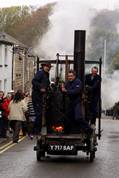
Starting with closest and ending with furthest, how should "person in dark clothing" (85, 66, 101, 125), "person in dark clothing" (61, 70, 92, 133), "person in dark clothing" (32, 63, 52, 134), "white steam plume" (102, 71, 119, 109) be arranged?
"person in dark clothing" (61, 70, 92, 133) < "person in dark clothing" (32, 63, 52, 134) < "person in dark clothing" (85, 66, 101, 125) < "white steam plume" (102, 71, 119, 109)

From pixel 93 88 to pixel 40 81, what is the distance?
1.48 meters

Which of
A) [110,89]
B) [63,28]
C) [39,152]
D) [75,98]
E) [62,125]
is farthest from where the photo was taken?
[110,89]

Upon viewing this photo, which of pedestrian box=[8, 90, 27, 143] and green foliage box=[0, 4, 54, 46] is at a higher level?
green foliage box=[0, 4, 54, 46]

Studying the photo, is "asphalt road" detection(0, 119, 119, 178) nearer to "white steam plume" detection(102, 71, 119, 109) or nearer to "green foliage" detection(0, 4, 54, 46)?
"green foliage" detection(0, 4, 54, 46)

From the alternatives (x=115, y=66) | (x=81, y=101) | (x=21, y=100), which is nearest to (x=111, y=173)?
(x=81, y=101)

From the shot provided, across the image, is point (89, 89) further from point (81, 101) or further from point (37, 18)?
point (37, 18)

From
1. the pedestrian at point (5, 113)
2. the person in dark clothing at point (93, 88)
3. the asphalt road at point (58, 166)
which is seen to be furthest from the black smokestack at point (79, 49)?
the pedestrian at point (5, 113)

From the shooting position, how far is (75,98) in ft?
58.9

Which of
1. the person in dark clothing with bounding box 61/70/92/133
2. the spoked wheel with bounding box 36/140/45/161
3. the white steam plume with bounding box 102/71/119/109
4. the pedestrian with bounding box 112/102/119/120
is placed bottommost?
the pedestrian with bounding box 112/102/119/120

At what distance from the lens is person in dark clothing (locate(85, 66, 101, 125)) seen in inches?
734

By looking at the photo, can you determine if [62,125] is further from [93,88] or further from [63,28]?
[63,28]

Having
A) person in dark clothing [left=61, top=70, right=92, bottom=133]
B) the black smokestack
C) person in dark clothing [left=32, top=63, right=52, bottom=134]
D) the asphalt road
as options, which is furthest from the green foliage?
person in dark clothing [left=61, top=70, right=92, bottom=133]

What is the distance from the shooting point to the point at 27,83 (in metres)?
67.6

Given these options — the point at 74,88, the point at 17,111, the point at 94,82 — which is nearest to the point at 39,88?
the point at 74,88
